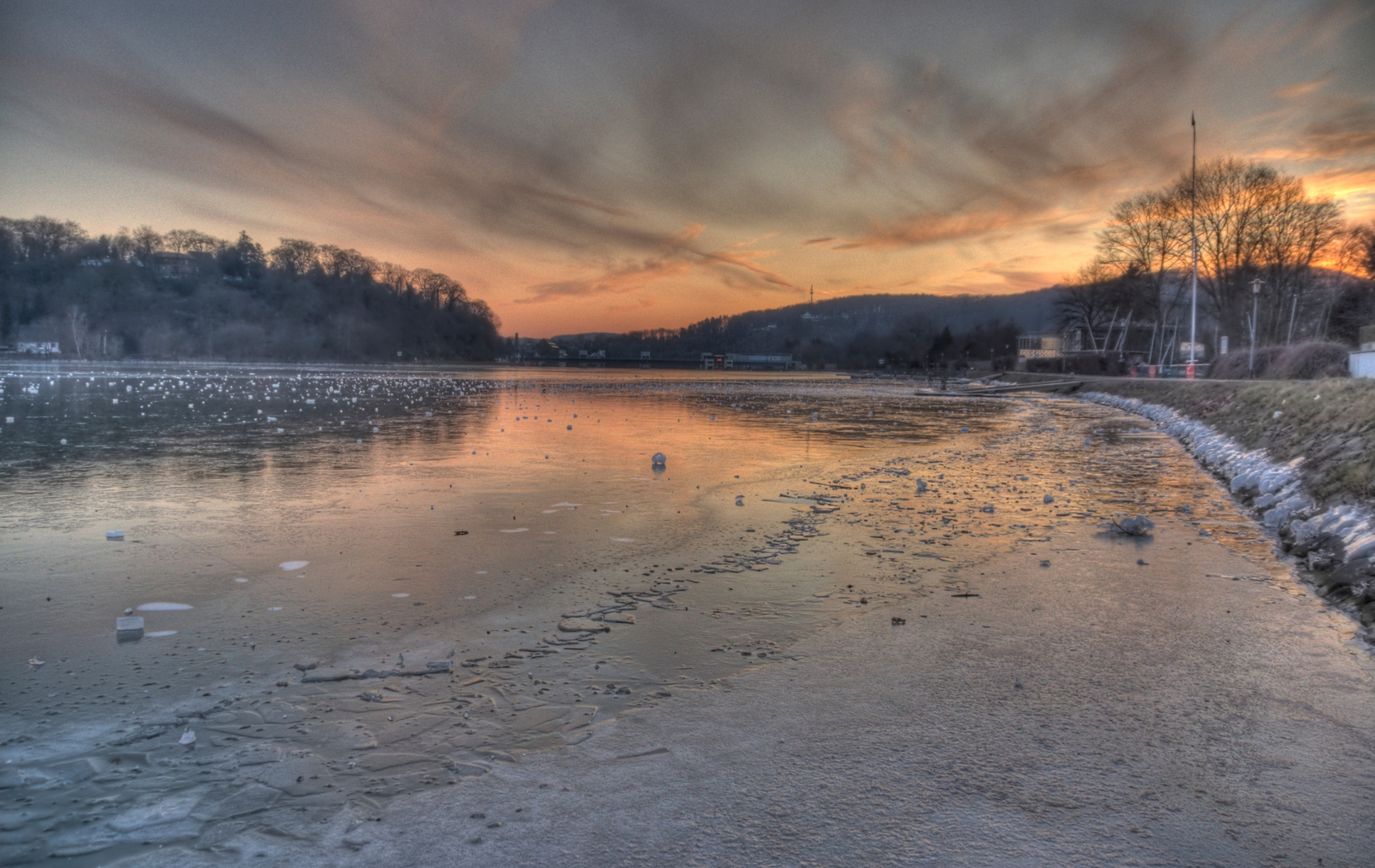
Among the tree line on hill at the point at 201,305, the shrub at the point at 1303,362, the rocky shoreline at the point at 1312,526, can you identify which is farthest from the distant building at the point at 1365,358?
the tree line on hill at the point at 201,305

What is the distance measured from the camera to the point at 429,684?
410 cm

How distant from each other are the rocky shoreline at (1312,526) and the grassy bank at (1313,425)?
23cm

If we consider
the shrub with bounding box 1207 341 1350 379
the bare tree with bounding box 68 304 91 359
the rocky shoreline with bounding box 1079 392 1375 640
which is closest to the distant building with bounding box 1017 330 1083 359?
the shrub with bounding box 1207 341 1350 379

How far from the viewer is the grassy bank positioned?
8711 millimetres

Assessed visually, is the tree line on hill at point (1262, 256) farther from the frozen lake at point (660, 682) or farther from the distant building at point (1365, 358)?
the frozen lake at point (660, 682)

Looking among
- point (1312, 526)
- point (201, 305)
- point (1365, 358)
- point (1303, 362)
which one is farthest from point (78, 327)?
point (1365, 358)

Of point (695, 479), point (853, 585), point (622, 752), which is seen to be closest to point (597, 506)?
point (695, 479)

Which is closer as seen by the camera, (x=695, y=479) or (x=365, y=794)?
(x=365, y=794)

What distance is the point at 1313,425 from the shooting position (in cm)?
1231

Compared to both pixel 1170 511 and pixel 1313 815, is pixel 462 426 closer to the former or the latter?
pixel 1170 511

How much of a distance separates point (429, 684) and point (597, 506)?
530cm

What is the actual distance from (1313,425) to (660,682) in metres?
13.6

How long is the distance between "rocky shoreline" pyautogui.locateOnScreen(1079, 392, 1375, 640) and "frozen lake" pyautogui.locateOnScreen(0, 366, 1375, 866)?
35 centimetres

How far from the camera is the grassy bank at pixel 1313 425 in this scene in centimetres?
871
